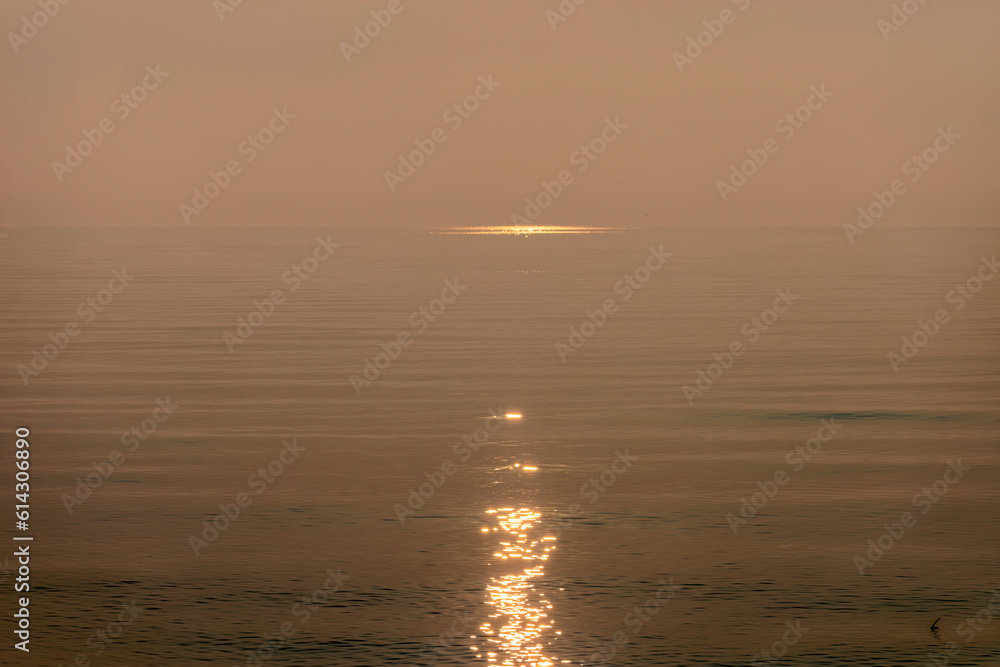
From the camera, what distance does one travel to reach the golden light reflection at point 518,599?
47.3ft

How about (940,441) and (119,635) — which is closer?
(119,635)

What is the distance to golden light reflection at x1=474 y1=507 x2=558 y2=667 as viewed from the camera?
567 inches

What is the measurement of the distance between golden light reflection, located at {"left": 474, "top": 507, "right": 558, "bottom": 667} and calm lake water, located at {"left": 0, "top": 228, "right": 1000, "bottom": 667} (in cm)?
5

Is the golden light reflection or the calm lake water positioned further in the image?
the calm lake water

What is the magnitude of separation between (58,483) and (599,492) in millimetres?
8837

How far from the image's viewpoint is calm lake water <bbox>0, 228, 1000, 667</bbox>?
1526 centimetres

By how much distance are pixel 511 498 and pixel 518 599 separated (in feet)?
17.2

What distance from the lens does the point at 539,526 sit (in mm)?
19562

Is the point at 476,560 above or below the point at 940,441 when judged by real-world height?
below

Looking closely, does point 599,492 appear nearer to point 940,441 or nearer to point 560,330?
point 940,441

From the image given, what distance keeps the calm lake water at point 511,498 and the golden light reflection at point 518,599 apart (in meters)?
0.05

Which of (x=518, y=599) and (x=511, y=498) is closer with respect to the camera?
(x=518, y=599)

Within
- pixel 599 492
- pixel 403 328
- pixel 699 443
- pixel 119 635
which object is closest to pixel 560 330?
pixel 403 328

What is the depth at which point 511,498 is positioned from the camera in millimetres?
21391
